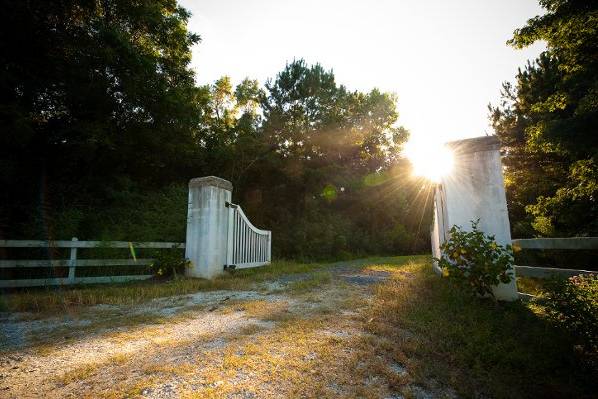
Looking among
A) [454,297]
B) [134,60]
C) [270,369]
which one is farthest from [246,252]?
[134,60]

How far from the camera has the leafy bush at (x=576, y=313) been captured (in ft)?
8.94

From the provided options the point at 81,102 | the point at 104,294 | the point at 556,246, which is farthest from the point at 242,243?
the point at 81,102

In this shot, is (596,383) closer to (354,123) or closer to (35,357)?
(35,357)

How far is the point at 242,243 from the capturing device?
872 centimetres

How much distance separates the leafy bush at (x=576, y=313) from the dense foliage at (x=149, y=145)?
8016 millimetres

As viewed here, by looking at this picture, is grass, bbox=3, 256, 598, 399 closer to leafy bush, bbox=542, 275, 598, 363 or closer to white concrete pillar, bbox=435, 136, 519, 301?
leafy bush, bbox=542, 275, 598, 363

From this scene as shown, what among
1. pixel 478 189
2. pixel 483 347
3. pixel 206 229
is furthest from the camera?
pixel 206 229

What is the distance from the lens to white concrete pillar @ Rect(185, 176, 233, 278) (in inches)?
283

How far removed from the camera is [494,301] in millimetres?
4062

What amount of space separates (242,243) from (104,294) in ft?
12.9

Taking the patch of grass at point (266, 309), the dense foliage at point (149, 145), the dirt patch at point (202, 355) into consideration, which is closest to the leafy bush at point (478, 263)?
the dirt patch at point (202, 355)

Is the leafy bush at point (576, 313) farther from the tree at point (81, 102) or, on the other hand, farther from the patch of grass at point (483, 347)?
the tree at point (81, 102)

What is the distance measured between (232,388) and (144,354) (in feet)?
3.49

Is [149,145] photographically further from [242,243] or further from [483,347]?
[483,347]
